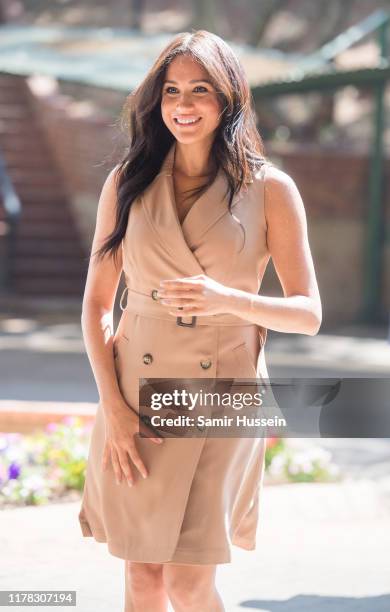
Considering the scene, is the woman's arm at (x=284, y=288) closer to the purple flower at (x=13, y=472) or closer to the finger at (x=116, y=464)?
the finger at (x=116, y=464)

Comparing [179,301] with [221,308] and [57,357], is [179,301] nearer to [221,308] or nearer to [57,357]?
[221,308]

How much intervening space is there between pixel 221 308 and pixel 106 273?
506 millimetres

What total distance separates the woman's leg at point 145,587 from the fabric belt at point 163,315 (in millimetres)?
637

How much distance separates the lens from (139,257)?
3152mm

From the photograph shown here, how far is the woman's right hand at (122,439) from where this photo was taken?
3090 millimetres

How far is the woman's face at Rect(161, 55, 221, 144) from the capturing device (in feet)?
10.1

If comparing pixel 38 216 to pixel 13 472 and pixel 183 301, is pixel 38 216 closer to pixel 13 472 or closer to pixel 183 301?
pixel 13 472

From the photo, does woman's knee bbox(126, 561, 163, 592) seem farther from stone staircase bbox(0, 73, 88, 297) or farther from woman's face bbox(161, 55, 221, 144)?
stone staircase bbox(0, 73, 88, 297)

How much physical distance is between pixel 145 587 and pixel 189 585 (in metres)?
0.16

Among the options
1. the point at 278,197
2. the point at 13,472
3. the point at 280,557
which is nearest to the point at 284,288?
the point at 278,197

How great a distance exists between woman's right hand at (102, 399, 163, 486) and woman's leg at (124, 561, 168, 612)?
243 mm

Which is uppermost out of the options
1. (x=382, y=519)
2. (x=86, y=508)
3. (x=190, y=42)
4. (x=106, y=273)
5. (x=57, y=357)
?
(x=190, y=42)

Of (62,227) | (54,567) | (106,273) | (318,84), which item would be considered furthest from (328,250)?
(106,273)


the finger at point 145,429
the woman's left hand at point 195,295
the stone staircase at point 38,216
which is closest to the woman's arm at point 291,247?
the woman's left hand at point 195,295
